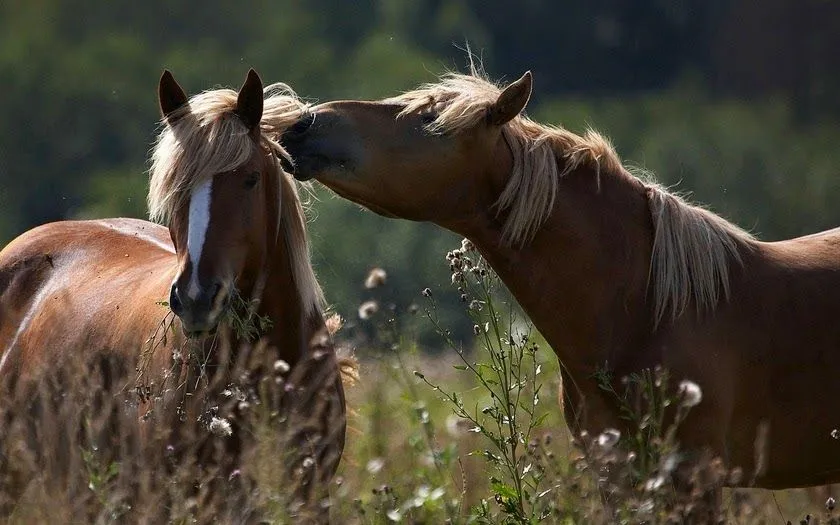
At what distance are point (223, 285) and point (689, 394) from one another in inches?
66.6

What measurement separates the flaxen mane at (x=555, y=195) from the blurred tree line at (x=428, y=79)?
1991 cm

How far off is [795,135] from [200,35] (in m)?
20.8

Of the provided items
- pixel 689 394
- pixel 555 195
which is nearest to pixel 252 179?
pixel 555 195

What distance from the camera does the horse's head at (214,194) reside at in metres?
4.63

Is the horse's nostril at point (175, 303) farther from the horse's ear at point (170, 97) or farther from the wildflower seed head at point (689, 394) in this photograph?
the wildflower seed head at point (689, 394)

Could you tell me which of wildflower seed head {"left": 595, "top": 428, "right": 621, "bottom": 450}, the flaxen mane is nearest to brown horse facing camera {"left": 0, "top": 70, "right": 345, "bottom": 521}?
the flaxen mane

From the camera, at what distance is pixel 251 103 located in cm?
504

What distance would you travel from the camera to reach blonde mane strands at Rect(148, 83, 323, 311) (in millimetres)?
4836

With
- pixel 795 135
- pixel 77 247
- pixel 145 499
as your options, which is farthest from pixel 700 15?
pixel 145 499

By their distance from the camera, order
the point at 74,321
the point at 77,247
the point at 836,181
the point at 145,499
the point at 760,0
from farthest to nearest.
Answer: the point at 760,0, the point at 836,181, the point at 77,247, the point at 74,321, the point at 145,499

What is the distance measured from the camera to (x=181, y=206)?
191 inches

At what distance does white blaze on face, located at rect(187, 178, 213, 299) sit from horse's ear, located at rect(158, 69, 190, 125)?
1.50 ft

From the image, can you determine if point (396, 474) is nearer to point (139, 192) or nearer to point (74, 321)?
point (74, 321)

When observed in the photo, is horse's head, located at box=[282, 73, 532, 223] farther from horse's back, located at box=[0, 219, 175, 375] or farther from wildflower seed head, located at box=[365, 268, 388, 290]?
horse's back, located at box=[0, 219, 175, 375]
